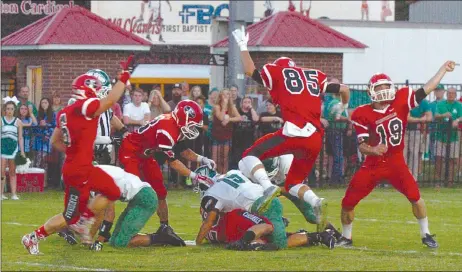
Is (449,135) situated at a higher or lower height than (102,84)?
lower

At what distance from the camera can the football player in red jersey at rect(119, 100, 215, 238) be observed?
45.5ft

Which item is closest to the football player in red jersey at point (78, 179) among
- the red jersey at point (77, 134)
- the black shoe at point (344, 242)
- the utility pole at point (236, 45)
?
the red jersey at point (77, 134)

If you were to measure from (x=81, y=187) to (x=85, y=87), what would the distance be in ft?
3.18

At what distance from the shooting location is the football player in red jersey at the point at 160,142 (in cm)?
1387

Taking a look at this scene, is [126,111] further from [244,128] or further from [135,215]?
[135,215]

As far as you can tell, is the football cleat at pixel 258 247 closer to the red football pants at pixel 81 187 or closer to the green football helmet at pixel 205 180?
the green football helmet at pixel 205 180

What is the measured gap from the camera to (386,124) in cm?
1364

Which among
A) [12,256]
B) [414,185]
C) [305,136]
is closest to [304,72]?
[305,136]

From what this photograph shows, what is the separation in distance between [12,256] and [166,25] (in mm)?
34009

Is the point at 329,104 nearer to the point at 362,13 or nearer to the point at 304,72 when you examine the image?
the point at 304,72

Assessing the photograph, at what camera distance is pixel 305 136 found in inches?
529

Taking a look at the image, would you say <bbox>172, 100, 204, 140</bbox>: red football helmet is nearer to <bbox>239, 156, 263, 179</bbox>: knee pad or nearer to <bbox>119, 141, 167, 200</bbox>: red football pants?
<bbox>119, 141, 167, 200</bbox>: red football pants

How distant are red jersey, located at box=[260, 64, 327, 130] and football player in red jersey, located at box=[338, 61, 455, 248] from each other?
1.61ft

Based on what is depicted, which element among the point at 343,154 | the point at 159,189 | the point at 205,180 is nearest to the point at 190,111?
the point at 205,180
